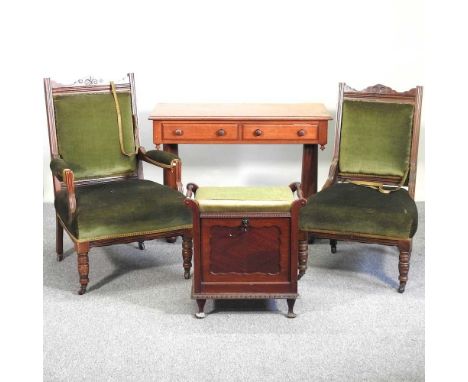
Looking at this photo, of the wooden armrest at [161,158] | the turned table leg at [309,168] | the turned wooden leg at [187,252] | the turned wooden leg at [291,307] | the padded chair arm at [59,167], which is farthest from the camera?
the turned table leg at [309,168]

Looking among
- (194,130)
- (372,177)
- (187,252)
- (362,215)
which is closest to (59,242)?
(187,252)

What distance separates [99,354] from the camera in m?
3.33

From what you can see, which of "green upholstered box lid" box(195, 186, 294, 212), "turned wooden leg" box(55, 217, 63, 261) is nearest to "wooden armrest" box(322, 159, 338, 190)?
"green upholstered box lid" box(195, 186, 294, 212)

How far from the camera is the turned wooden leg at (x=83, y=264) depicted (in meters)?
3.90

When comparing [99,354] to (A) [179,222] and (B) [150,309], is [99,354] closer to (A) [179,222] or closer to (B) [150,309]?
(B) [150,309]

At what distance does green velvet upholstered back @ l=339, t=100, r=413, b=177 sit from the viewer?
4.41 meters

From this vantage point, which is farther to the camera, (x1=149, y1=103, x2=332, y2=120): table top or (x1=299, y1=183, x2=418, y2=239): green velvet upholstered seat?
(x1=149, y1=103, x2=332, y2=120): table top

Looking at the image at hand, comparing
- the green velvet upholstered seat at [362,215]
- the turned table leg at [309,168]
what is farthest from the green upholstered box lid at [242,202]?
the turned table leg at [309,168]

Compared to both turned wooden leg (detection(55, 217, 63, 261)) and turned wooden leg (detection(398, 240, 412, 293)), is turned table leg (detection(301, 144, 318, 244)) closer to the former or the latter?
turned wooden leg (detection(398, 240, 412, 293))

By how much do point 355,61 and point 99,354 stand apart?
314 cm

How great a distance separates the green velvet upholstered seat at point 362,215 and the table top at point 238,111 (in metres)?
0.71

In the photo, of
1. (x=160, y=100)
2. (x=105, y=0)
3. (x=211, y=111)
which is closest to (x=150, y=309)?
(x=211, y=111)

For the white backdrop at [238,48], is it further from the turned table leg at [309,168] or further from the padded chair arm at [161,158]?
the padded chair arm at [161,158]

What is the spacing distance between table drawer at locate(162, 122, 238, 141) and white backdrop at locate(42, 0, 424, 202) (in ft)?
3.05
